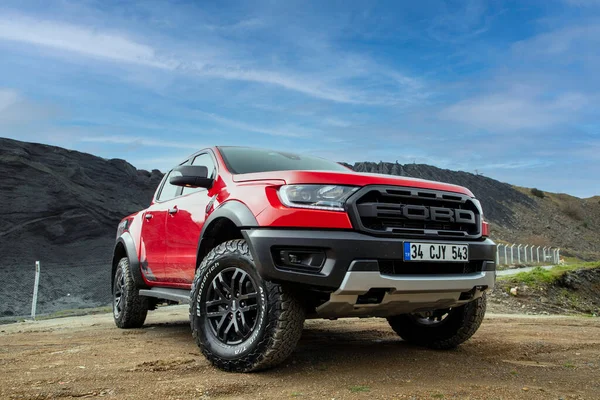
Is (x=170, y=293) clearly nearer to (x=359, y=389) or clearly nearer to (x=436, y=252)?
(x=359, y=389)

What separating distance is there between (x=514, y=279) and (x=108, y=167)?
23.5 meters

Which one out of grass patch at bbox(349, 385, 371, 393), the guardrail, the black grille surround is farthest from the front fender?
the guardrail

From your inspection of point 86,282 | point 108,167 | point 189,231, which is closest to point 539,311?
point 189,231

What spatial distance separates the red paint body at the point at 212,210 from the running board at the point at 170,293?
0.22ft

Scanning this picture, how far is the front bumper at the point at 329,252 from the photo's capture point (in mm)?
3389

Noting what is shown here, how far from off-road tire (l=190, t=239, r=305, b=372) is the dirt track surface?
0.10 meters

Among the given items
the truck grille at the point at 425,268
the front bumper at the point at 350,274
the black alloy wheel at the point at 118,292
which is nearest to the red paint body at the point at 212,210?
the front bumper at the point at 350,274

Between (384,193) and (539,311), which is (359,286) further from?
(539,311)

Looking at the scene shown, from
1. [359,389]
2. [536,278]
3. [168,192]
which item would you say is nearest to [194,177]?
[168,192]

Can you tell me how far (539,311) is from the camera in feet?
37.0

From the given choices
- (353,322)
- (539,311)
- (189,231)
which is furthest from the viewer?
(539,311)

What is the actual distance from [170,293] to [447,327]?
2.58 m

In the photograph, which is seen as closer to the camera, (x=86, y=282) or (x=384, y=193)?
(x=384, y=193)

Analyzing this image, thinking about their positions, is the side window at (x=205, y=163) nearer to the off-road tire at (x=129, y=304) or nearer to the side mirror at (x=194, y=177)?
the side mirror at (x=194, y=177)
